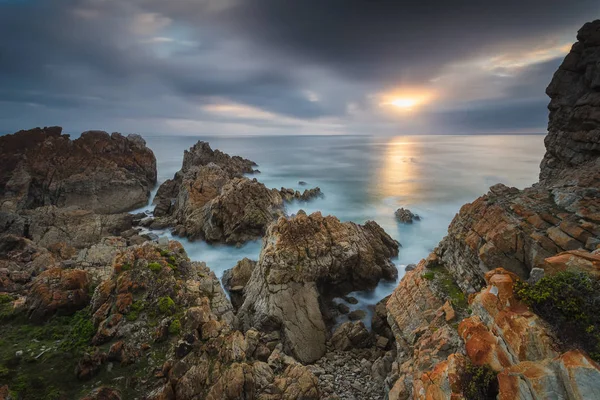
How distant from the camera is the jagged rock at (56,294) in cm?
Result: 1289

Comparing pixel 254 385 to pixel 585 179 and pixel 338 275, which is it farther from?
pixel 585 179

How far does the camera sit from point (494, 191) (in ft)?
55.1

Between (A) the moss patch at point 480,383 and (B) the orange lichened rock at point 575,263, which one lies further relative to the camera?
(B) the orange lichened rock at point 575,263

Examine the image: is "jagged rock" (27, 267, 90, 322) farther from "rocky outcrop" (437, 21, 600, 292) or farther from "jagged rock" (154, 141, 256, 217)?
"jagged rock" (154, 141, 256, 217)

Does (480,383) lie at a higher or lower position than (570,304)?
lower

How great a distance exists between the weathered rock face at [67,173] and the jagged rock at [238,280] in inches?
1298

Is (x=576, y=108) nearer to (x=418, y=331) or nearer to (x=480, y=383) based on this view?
(x=418, y=331)

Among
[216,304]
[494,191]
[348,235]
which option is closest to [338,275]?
[348,235]

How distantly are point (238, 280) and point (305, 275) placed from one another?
7.24m

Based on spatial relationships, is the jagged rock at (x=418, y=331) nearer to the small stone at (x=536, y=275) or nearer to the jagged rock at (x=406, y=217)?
the small stone at (x=536, y=275)

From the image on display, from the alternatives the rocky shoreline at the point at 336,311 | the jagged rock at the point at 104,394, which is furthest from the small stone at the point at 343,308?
the jagged rock at the point at 104,394

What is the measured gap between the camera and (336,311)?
70.1 feet

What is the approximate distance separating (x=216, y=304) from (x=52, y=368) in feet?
26.0

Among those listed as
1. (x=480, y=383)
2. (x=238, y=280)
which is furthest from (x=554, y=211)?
(x=238, y=280)
